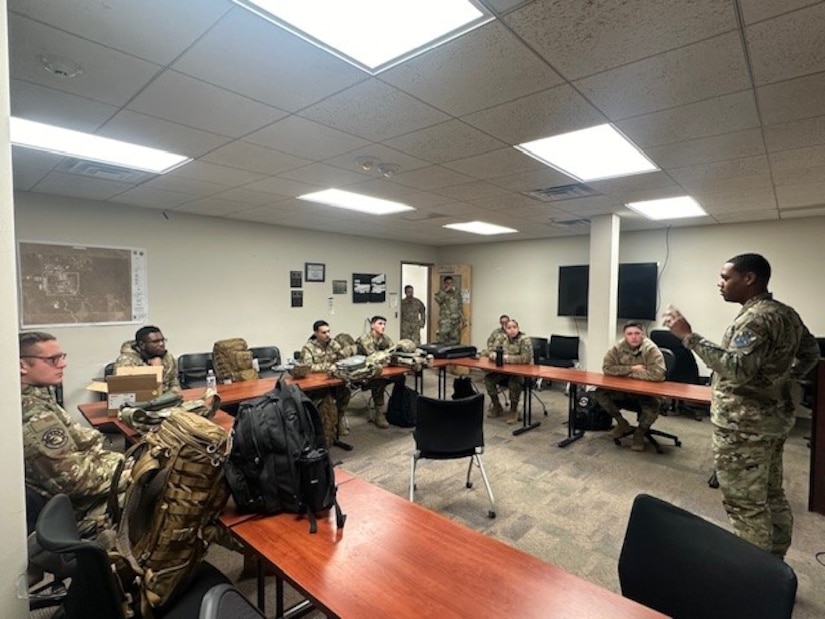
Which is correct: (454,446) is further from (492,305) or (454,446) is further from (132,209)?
(492,305)

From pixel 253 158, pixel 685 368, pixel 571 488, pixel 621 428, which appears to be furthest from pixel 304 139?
pixel 685 368

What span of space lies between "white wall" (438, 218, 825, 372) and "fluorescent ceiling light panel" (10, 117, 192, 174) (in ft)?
17.0

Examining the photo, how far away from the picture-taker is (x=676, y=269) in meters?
5.88

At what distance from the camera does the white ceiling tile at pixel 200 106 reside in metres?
1.96

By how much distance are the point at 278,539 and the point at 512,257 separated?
689cm

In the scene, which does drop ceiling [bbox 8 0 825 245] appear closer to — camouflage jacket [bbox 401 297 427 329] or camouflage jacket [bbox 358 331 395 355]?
camouflage jacket [bbox 358 331 395 355]

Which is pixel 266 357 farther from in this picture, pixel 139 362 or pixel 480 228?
pixel 480 228

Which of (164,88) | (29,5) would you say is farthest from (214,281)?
(29,5)

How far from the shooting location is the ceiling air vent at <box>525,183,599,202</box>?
381 cm

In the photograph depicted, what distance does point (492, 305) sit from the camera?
8.00 metres

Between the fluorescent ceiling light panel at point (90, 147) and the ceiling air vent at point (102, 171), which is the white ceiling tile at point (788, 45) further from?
the ceiling air vent at point (102, 171)

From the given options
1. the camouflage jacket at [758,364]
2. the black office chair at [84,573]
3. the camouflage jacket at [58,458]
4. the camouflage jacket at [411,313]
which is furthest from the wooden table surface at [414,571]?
the camouflage jacket at [411,313]

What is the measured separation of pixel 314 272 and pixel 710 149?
203 inches

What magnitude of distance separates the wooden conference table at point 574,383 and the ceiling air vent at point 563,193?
1.82 m
